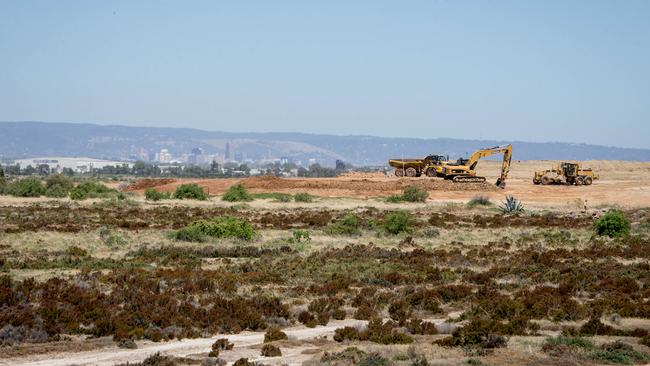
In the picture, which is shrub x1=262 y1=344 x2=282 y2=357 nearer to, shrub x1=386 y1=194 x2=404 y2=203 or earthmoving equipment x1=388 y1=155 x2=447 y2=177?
shrub x1=386 y1=194 x2=404 y2=203

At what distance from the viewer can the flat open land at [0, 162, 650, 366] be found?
15.2 meters

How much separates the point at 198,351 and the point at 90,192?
50.1 m

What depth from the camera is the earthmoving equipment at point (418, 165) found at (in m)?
71.5

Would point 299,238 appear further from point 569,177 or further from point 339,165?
point 339,165

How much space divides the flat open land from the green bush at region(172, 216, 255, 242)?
0.08 m

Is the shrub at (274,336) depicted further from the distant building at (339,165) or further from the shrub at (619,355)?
the distant building at (339,165)

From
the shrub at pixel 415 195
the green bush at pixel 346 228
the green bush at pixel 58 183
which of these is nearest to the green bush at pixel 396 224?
the green bush at pixel 346 228

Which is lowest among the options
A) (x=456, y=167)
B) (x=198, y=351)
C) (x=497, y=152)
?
(x=198, y=351)

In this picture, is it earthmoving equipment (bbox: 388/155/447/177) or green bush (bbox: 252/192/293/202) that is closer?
green bush (bbox: 252/192/293/202)

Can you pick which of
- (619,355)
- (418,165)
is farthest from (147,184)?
(619,355)

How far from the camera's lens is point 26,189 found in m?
63.6

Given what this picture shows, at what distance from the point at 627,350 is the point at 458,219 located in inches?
1170

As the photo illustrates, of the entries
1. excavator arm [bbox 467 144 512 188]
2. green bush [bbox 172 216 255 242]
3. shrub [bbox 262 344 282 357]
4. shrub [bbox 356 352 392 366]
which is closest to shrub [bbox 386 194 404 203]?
excavator arm [bbox 467 144 512 188]

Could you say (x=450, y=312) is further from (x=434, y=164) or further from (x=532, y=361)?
(x=434, y=164)
